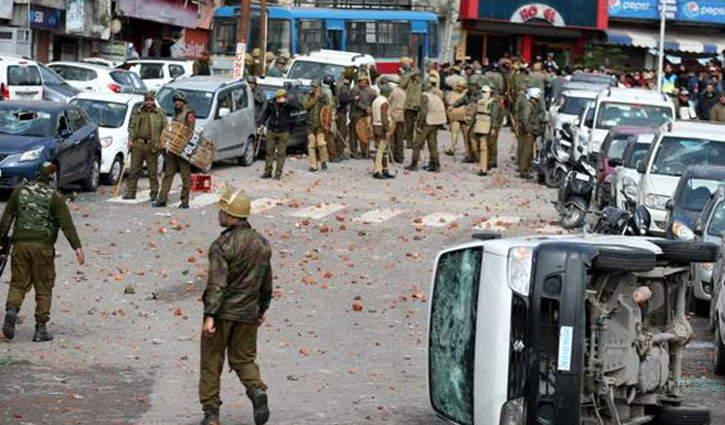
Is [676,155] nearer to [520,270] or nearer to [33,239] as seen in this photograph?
[33,239]

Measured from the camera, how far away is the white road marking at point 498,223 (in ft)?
86.2

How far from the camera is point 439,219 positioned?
27.1m

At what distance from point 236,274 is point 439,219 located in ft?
49.3

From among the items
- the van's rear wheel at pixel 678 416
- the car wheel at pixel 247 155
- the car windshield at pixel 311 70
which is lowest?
the van's rear wheel at pixel 678 416

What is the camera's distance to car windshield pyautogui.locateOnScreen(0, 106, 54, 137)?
88.0 feet

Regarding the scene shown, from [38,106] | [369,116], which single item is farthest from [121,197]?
[369,116]

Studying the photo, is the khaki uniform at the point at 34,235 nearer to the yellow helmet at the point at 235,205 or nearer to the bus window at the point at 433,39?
the yellow helmet at the point at 235,205

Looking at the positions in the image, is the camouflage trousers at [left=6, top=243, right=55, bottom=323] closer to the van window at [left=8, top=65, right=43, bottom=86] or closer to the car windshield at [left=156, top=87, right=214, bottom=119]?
the car windshield at [left=156, top=87, right=214, bottom=119]

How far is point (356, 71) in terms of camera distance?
38000mm

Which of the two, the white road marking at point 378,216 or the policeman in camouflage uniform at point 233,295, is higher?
the policeman in camouflage uniform at point 233,295

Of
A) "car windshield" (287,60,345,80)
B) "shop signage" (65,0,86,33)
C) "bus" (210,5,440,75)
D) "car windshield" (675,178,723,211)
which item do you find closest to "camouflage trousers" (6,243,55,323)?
"car windshield" (675,178,723,211)

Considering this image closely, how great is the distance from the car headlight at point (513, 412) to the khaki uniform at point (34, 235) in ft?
20.6

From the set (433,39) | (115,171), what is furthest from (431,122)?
(433,39)

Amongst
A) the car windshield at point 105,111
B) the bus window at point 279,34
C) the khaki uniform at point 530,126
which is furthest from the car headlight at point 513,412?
the bus window at point 279,34
